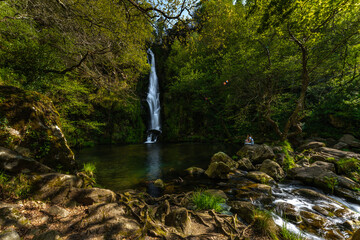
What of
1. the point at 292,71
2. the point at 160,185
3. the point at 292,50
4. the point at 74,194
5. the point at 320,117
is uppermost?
the point at 292,50

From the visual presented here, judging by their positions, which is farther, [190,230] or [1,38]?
[1,38]

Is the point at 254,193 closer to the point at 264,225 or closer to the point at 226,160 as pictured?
the point at 264,225

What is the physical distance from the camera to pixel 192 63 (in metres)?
22.0

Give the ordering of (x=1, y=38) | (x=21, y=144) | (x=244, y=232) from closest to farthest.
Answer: (x=244, y=232)
(x=21, y=144)
(x=1, y=38)

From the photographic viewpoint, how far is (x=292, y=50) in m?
13.0

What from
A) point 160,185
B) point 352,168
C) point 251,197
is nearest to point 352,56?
point 352,168

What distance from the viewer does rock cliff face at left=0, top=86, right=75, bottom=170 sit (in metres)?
3.85

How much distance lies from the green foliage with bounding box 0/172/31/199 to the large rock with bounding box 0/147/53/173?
21 centimetres

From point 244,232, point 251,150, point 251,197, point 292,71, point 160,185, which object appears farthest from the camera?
point 292,71

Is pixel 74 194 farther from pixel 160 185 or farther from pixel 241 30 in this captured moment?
pixel 241 30

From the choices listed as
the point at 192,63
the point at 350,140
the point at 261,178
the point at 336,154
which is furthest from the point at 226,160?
the point at 192,63

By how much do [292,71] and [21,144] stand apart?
17.4 meters

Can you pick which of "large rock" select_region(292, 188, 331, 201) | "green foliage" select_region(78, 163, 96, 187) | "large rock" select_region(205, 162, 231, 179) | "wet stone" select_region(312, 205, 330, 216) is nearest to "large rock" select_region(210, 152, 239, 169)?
"large rock" select_region(205, 162, 231, 179)

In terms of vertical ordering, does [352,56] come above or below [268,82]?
above
